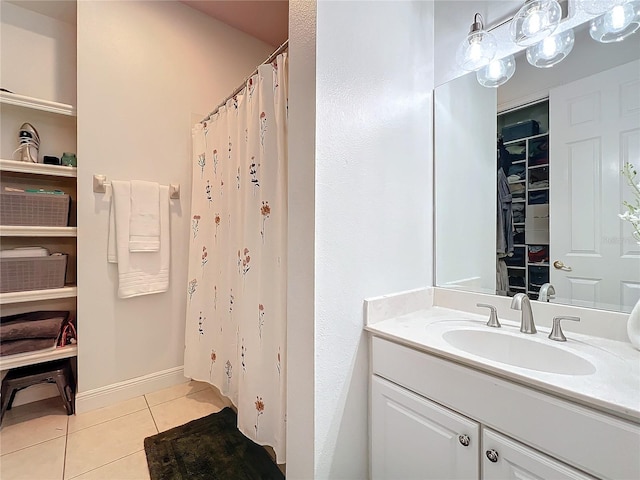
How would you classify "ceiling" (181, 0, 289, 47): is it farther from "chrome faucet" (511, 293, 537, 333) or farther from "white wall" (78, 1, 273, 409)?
"chrome faucet" (511, 293, 537, 333)

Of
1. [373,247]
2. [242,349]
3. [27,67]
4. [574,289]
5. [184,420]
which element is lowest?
[184,420]

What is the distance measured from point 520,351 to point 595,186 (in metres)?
0.66

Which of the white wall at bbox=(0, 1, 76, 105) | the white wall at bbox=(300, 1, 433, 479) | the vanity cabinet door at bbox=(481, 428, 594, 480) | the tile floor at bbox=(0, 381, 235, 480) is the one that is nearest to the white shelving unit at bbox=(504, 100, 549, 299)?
the white wall at bbox=(300, 1, 433, 479)

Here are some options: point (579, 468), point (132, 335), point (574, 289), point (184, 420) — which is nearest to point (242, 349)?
point (184, 420)

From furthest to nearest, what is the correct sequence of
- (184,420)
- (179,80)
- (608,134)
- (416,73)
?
(179,80) < (184,420) < (416,73) < (608,134)

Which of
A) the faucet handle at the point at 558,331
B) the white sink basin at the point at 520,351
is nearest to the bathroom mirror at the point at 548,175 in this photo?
the faucet handle at the point at 558,331

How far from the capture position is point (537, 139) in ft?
3.95

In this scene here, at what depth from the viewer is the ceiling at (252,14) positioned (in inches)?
84.7

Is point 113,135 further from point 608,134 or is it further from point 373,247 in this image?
point 608,134

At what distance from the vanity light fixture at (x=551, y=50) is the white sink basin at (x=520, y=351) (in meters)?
1.07

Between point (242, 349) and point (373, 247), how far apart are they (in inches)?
33.8

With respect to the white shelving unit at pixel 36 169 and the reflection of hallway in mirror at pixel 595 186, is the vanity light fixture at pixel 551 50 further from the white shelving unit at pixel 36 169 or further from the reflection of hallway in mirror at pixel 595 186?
the white shelving unit at pixel 36 169

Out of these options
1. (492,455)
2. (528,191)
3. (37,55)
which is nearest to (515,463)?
(492,455)

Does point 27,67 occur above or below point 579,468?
above
